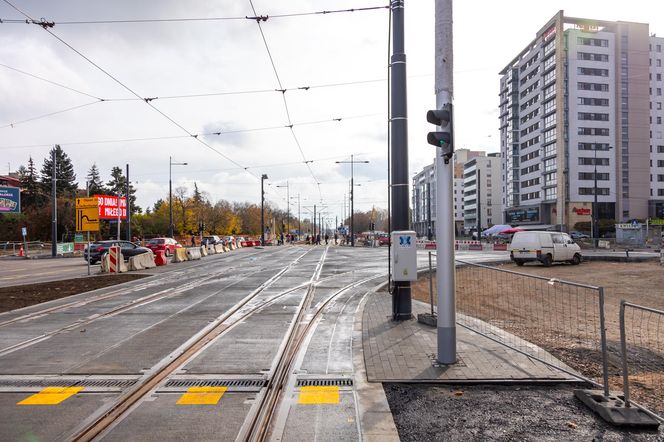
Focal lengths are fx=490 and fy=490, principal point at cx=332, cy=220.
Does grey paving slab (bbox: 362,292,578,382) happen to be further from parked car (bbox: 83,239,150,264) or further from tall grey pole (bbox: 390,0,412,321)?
parked car (bbox: 83,239,150,264)

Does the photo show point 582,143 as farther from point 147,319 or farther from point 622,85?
point 147,319

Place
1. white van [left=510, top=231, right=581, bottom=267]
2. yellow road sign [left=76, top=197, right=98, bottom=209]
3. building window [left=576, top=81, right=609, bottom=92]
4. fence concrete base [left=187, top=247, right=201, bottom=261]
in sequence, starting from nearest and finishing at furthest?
yellow road sign [left=76, top=197, right=98, bottom=209]
white van [left=510, top=231, right=581, bottom=267]
fence concrete base [left=187, top=247, right=201, bottom=261]
building window [left=576, top=81, right=609, bottom=92]

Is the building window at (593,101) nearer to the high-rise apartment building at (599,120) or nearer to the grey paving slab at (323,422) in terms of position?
the high-rise apartment building at (599,120)

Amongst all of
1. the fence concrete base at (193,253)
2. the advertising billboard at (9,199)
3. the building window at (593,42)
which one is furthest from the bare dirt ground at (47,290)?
the building window at (593,42)

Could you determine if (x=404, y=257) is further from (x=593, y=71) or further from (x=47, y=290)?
(x=593, y=71)

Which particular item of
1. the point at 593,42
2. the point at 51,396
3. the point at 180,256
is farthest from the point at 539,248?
the point at 593,42

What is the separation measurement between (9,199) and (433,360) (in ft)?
166

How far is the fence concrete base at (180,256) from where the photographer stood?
29.8 m

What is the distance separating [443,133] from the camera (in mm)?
6059

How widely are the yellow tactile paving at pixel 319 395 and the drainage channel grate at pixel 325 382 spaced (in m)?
0.10

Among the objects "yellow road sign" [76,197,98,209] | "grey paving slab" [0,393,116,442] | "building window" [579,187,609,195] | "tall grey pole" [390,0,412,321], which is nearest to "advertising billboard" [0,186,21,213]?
"yellow road sign" [76,197,98,209]

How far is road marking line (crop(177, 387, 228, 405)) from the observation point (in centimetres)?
488

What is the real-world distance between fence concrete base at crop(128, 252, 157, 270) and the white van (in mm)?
18539

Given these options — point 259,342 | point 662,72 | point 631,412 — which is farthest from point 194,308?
point 662,72
